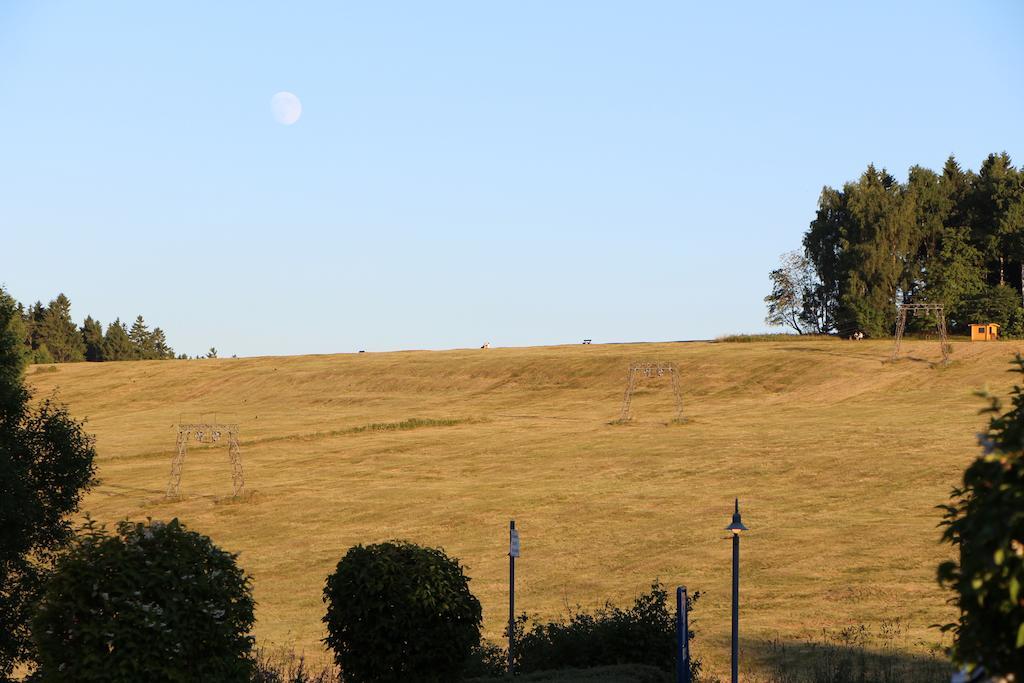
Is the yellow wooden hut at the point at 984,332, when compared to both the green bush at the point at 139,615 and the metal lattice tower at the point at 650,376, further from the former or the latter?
the green bush at the point at 139,615

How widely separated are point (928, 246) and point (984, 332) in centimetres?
2132

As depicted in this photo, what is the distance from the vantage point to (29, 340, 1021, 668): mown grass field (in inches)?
1597

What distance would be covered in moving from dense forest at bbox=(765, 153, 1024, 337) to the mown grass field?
1183 centimetres

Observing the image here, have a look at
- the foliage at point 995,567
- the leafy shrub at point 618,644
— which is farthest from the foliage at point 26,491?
the foliage at point 995,567

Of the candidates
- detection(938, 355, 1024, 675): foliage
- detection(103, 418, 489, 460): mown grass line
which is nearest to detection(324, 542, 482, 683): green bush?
detection(938, 355, 1024, 675): foliage

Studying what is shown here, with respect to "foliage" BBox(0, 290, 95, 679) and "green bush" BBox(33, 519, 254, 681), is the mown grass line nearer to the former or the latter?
"foliage" BBox(0, 290, 95, 679)

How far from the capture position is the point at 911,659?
90.2 ft

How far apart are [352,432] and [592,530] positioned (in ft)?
121

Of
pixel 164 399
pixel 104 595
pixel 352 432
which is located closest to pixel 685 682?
pixel 104 595

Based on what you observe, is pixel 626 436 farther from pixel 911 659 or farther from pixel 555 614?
pixel 911 659

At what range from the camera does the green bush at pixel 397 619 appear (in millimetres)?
22062

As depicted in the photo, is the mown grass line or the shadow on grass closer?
the shadow on grass

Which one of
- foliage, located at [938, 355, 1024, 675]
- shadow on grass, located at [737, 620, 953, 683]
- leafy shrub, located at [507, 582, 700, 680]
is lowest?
shadow on grass, located at [737, 620, 953, 683]

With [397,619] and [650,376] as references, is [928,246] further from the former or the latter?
[397,619]
